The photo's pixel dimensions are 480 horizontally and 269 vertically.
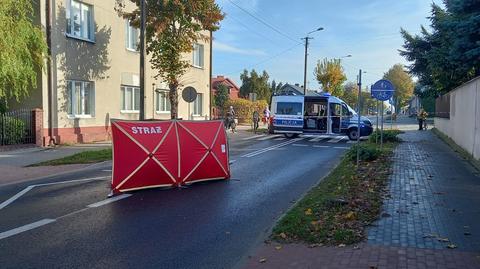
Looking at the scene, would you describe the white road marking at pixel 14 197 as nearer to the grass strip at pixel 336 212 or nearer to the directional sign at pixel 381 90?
the grass strip at pixel 336 212

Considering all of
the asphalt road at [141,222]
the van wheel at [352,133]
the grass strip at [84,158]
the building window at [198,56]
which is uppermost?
the building window at [198,56]

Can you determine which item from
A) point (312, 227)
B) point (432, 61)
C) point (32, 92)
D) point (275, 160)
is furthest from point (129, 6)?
point (312, 227)

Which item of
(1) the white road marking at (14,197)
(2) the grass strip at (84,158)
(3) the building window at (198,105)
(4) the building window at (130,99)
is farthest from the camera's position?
(3) the building window at (198,105)

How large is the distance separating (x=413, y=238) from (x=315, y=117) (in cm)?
2206

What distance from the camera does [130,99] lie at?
2594cm

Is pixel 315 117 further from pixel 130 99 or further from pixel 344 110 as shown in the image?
pixel 130 99

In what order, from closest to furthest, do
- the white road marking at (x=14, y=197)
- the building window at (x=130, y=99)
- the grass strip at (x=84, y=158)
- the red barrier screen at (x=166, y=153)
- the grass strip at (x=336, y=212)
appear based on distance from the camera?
the grass strip at (x=336, y=212) < the white road marking at (x=14, y=197) < the red barrier screen at (x=166, y=153) < the grass strip at (x=84, y=158) < the building window at (x=130, y=99)

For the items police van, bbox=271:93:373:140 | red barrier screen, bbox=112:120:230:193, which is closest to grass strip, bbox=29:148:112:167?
red barrier screen, bbox=112:120:230:193

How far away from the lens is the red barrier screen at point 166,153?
9.65 m

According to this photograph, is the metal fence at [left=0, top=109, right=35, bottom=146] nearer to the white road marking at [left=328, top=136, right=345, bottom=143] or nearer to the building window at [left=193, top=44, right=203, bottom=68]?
the white road marking at [left=328, top=136, right=345, bottom=143]

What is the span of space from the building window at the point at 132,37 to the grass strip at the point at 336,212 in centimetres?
1753

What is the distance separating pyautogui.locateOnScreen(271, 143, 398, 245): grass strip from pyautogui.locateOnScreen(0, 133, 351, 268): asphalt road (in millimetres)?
411

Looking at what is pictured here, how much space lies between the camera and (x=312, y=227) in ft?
21.2

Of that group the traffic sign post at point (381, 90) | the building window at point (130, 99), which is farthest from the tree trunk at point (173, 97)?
the traffic sign post at point (381, 90)
